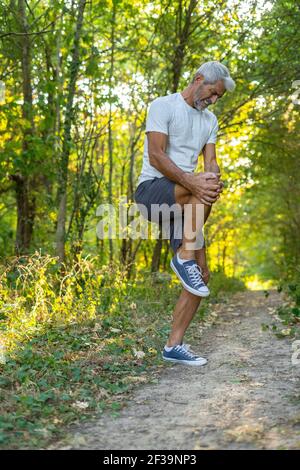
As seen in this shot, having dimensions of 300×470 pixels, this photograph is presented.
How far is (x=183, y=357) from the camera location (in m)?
4.28

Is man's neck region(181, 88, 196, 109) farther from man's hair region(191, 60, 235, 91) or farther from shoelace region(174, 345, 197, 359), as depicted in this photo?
shoelace region(174, 345, 197, 359)

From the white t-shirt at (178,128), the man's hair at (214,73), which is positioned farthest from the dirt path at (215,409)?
the man's hair at (214,73)

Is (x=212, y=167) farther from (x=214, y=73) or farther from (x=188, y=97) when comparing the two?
(x=214, y=73)

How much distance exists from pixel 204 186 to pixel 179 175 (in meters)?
0.18

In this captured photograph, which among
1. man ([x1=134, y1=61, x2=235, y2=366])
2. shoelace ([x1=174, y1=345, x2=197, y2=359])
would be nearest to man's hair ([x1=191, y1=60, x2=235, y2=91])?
man ([x1=134, y1=61, x2=235, y2=366])

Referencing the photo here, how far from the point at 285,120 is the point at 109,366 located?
7.79m

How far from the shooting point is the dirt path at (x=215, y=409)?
109 inches

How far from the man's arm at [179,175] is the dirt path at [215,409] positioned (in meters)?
1.14

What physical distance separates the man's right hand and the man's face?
553 mm

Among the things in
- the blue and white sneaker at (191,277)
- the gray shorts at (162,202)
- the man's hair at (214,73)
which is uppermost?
the man's hair at (214,73)

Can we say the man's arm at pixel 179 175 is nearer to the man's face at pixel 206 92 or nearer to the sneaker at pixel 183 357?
the man's face at pixel 206 92

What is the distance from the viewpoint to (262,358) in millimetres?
4473

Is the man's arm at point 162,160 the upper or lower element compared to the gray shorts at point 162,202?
upper
